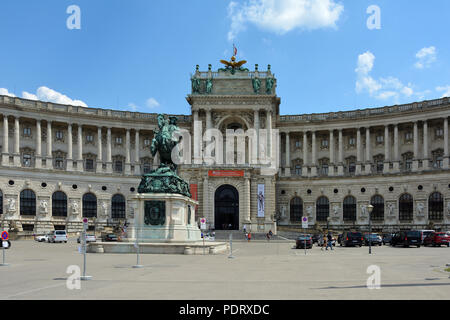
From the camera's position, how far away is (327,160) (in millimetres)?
88000

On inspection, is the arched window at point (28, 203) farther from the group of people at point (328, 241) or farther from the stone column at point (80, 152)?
the group of people at point (328, 241)

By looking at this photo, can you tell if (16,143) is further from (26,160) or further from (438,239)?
(438,239)

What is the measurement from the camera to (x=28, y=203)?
7744 centimetres

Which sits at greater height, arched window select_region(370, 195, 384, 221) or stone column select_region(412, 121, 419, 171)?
stone column select_region(412, 121, 419, 171)

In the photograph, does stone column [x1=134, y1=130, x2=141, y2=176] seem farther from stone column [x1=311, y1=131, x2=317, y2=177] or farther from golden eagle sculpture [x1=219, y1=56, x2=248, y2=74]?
stone column [x1=311, y1=131, x2=317, y2=177]

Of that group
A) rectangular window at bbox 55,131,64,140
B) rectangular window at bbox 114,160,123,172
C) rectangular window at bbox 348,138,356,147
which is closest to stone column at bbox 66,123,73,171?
rectangular window at bbox 55,131,64,140

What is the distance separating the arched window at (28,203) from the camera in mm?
76750

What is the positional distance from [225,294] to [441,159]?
70.2m


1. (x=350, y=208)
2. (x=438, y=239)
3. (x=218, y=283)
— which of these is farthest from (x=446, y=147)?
(x=218, y=283)

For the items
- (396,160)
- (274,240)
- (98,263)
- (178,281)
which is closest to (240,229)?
(274,240)

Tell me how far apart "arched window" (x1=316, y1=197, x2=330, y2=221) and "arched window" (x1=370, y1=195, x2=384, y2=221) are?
710 cm

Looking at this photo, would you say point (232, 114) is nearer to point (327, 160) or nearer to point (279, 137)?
point (279, 137)

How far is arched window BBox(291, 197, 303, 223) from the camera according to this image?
87.4 m

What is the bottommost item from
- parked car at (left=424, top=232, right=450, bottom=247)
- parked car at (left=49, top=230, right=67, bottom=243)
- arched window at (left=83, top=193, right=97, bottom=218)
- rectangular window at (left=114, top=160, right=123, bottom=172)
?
parked car at (left=49, top=230, right=67, bottom=243)
